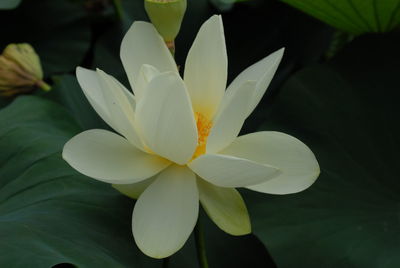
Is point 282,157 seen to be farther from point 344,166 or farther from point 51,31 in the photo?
point 51,31

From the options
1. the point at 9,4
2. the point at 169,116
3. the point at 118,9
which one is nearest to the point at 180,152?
the point at 169,116

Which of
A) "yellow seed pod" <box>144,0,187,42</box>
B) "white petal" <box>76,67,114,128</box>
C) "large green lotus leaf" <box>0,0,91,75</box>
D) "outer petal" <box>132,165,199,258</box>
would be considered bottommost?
"large green lotus leaf" <box>0,0,91,75</box>

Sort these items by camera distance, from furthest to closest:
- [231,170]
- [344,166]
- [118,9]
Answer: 1. [118,9]
2. [344,166]
3. [231,170]

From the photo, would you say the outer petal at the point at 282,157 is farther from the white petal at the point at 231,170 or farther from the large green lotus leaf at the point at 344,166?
the large green lotus leaf at the point at 344,166

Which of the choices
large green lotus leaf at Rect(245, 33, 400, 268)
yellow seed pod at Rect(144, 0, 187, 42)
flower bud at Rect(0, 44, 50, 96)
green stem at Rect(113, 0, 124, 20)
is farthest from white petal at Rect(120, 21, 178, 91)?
green stem at Rect(113, 0, 124, 20)

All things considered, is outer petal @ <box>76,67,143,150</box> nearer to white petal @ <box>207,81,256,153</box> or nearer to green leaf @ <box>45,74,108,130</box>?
white petal @ <box>207,81,256,153</box>

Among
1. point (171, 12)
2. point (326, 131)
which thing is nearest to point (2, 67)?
point (171, 12)
